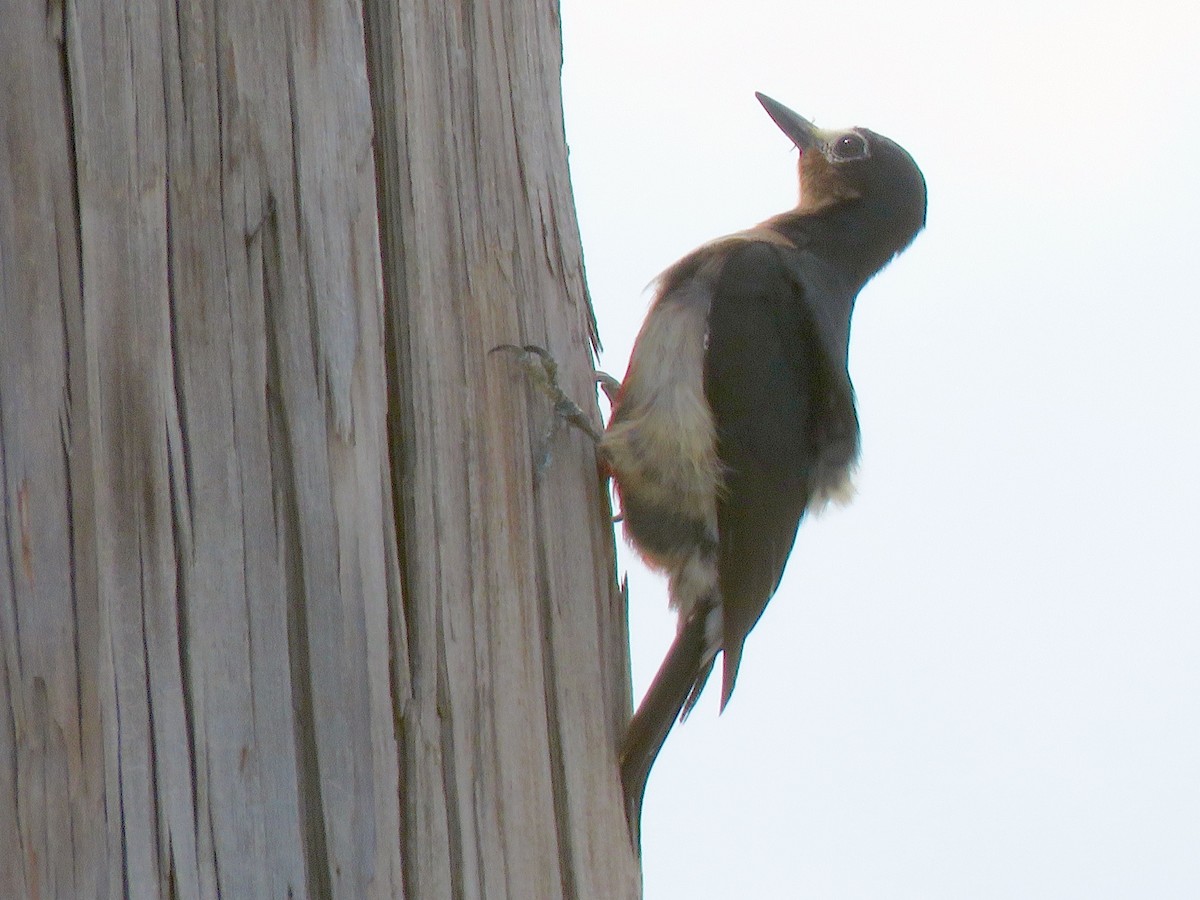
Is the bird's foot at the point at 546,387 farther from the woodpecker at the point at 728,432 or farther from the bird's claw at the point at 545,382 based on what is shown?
the woodpecker at the point at 728,432

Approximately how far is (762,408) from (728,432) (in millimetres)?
148

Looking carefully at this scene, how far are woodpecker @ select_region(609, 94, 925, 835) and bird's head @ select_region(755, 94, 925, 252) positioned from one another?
749 mm

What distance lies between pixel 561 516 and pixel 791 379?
1.48 meters

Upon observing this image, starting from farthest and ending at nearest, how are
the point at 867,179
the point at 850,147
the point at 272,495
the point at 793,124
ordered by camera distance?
the point at 793,124 → the point at 850,147 → the point at 867,179 → the point at 272,495

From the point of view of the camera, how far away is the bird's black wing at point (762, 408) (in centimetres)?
373

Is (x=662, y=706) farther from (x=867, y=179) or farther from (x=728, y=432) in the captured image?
(x=867, y=179)

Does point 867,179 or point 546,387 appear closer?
point 546,387

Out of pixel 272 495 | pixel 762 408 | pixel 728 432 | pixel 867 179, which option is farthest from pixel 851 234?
pixel 272 495

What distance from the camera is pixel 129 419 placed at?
6.37ft

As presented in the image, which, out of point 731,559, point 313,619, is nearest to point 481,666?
point 313,619

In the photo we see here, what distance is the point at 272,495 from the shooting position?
2059mm

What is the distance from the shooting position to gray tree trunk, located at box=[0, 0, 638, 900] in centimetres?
186

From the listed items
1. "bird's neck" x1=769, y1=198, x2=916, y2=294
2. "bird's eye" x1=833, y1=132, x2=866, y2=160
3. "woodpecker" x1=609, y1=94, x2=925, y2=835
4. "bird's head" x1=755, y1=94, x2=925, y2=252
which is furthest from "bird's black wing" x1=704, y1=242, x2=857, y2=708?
"bird's eye" x1=833, y1=132, x2=866, y2=160

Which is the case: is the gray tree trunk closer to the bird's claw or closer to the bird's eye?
the bird's claw
